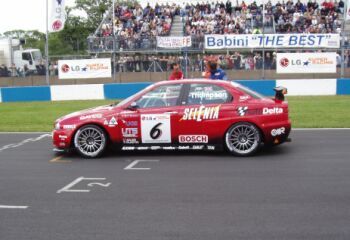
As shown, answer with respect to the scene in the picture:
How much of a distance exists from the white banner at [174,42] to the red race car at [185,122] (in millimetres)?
16458

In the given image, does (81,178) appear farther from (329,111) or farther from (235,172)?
(329,111)

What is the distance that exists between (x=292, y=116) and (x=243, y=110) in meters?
6.17

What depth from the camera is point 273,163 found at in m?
8.16

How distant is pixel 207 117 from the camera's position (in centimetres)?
869

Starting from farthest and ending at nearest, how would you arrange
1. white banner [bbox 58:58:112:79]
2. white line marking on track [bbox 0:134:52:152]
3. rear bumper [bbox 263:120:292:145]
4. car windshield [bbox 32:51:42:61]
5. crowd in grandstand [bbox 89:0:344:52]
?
car windshield [bbox 32:51:42:61] < crowd in grandstand [bbox 89:0:344:52] < white banner [bbox 58:58:112:79] < white line marking on track [bbox 0:134:52:152] < rear bumper [bbox 263:120:292:145]

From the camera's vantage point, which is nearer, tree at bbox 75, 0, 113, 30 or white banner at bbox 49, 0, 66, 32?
white banner at bbox 49, 0, 66, 32

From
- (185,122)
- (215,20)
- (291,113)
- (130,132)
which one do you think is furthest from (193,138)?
(215,20)

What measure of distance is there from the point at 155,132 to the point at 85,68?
1540 centimetres

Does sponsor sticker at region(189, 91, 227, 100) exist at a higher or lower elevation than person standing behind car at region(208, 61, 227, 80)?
lower

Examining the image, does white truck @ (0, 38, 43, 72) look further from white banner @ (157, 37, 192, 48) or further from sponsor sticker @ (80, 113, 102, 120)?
sponsor sticker @ (80, 113, 102, 120)

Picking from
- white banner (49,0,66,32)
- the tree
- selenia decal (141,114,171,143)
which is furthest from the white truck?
the tree

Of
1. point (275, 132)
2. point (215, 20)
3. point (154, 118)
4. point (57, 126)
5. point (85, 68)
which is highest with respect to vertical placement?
point (215, 20)

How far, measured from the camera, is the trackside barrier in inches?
817

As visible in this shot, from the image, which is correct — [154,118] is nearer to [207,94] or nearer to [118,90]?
[207,94]
